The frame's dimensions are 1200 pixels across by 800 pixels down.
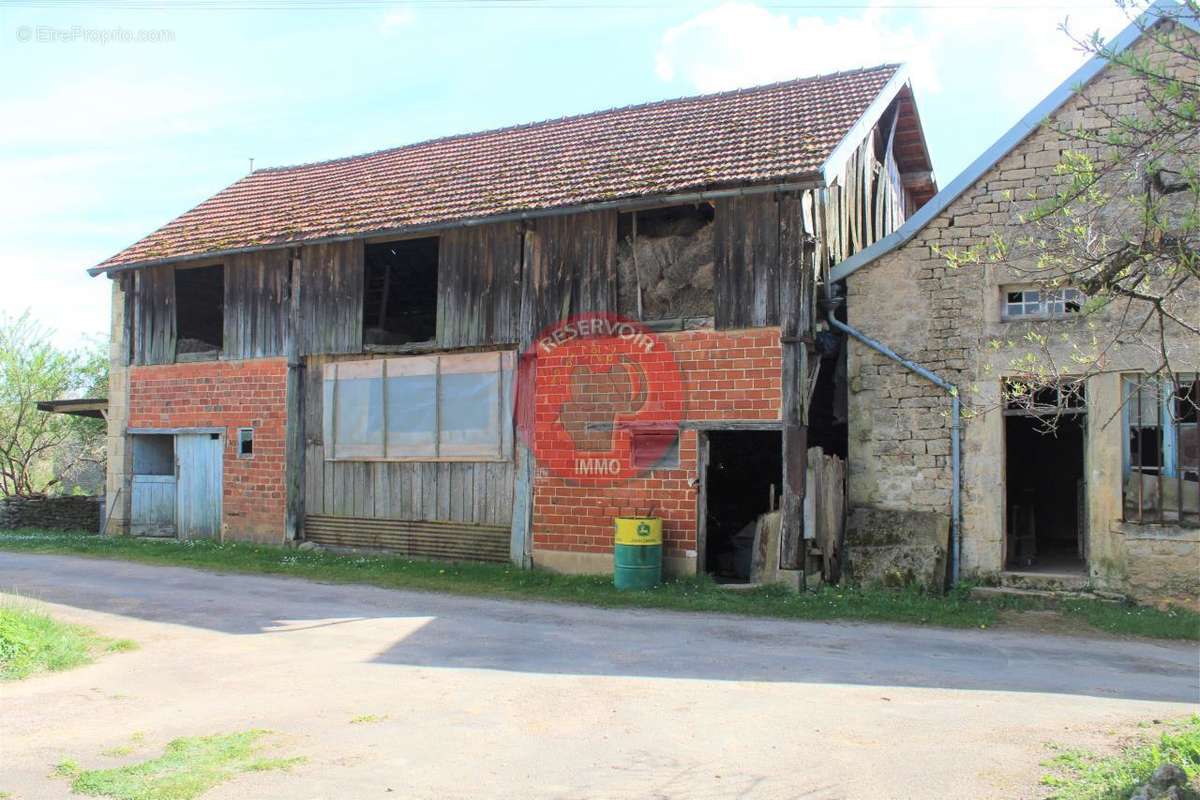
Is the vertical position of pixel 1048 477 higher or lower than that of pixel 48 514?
higher

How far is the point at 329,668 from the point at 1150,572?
9214 mm

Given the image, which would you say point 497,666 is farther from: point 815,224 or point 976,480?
point 815,224

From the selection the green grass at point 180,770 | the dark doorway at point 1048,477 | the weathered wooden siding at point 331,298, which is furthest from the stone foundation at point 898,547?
the weathered wooden siding at point 331,298

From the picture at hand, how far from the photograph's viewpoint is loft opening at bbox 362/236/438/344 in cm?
1678

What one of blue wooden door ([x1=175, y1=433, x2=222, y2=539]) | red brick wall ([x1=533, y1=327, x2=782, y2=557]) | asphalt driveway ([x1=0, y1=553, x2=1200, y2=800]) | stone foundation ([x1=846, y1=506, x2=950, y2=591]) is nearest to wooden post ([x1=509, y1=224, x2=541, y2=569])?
red brick wall ([x1=533, y1=327, x2=782, y2=557])

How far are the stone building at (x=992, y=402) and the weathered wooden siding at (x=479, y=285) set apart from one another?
492 centimetres

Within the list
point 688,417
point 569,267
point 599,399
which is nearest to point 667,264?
point 569,267

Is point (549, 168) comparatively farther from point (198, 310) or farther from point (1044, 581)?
point (1044, 581)

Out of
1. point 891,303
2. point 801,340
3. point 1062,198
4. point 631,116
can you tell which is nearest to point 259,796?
point 1062,198

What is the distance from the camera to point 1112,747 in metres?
5.57

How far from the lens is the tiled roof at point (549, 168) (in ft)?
43.0

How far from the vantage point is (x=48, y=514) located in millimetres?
21547

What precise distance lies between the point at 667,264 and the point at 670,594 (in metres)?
4.70

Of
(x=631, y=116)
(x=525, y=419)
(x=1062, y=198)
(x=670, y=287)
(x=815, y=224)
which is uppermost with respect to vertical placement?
(x=631, y=116)
